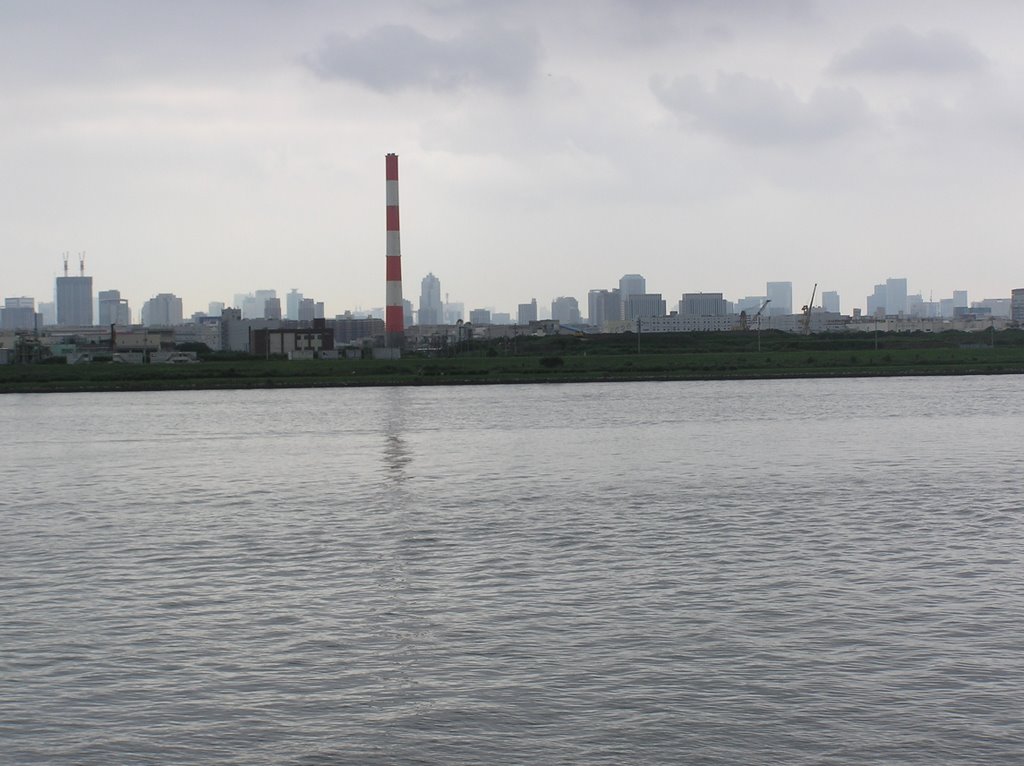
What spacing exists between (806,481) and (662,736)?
19.1 meters

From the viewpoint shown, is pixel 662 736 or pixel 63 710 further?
pixel 63 710

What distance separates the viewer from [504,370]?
103 metres

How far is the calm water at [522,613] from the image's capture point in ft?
33.7

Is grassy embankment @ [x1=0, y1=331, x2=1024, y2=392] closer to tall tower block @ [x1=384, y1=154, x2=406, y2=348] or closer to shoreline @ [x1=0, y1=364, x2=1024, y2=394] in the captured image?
shoreline @ [x1=0, y1=364, x2=1024, y2=394]

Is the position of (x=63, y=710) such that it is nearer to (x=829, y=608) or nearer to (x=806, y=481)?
(x=829, y=608)

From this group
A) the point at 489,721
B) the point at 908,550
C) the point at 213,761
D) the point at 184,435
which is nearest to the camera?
the point at 213,761

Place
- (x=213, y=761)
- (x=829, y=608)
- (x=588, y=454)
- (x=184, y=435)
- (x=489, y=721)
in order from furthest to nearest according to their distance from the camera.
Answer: (x=184, y=435) → (x=588, y=454) → (x=829, y=608) → (x=489, y=721) → (x=213, y=761)

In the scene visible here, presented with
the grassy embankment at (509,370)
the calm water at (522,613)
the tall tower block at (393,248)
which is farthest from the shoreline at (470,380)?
the calm water at (522,613)

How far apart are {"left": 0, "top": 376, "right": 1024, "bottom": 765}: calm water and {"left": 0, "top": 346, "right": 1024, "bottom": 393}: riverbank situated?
206ft

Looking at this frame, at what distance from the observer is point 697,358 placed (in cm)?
11050

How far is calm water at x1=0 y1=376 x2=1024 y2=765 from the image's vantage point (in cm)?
1027

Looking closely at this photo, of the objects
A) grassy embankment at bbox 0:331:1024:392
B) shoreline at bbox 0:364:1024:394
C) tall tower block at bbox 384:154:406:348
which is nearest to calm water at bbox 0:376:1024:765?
shoreline at bbox 0:364:1024:394

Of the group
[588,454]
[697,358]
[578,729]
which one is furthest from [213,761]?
[697,358]

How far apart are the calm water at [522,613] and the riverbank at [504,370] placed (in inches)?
2475
